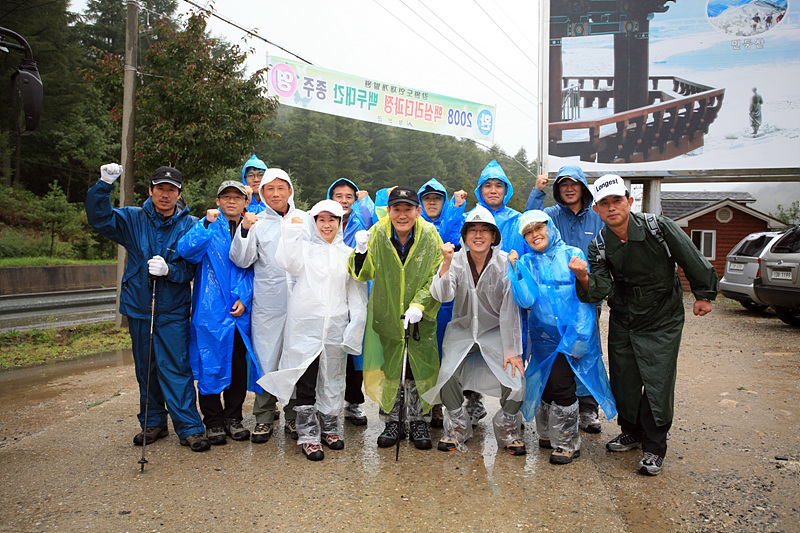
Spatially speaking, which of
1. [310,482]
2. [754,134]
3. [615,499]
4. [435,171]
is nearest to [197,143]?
[310,482]

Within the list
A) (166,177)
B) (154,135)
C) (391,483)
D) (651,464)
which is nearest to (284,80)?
(154,135)

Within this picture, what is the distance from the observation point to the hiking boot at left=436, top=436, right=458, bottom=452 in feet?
12.6

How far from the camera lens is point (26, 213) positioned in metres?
22.1

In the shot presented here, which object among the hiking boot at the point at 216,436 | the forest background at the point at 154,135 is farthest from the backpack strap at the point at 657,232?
the forest background at the point at 154,135

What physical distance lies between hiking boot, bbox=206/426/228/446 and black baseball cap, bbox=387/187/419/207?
203cm

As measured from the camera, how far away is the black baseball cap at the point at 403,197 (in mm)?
3795

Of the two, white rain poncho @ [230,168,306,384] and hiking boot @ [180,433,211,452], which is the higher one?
white rain poncho @ [230,168,306,384]

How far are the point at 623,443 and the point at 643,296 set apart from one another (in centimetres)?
107

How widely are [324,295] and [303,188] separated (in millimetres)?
32978

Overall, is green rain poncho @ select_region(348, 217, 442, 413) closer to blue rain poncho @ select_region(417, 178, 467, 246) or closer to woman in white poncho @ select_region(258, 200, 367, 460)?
woman in white poncho @ select_region(258, 200, 367, 460)

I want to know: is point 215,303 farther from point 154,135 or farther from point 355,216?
point 154,135

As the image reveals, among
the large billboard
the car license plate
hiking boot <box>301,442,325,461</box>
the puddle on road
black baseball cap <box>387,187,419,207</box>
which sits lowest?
the puddle on road

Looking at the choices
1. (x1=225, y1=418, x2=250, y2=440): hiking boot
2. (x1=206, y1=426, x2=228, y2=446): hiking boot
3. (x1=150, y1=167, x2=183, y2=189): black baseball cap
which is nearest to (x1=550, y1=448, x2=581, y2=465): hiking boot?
(x1=225, y1=418, x2=250, y2=440): hiking boot

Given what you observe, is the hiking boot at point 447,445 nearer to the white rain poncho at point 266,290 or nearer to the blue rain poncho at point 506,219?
the white rain poncho at point 266,290
